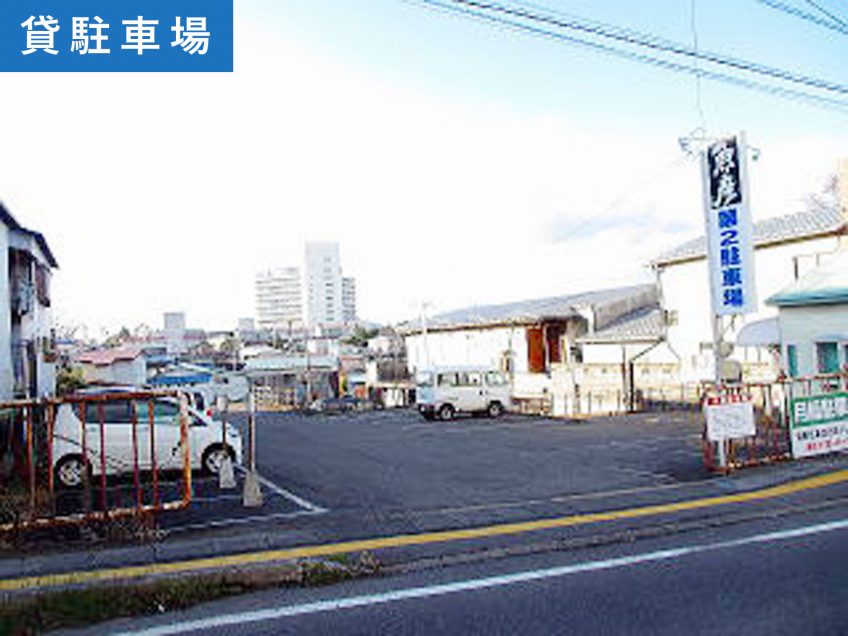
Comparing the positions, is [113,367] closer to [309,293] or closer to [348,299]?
[309,293]

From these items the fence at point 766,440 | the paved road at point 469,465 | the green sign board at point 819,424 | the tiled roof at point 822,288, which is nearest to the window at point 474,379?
the paved road at point 469,465

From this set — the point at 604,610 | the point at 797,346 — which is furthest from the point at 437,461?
the point at 797,346

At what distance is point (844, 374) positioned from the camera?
1238 centimetres

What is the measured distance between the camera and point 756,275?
78.7 ft

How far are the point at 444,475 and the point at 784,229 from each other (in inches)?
717

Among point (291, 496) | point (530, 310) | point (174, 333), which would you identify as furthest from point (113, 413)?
point (174, 333)

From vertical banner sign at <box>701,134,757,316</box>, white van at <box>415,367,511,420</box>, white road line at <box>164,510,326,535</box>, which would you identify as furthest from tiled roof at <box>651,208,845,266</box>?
white road line at <box>164,510,326,535</box>

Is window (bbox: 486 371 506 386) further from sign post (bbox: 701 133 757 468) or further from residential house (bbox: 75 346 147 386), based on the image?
residential house (bbox: 75 346 147 386)

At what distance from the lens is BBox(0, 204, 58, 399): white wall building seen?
18.1 m

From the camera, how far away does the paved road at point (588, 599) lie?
513 cm

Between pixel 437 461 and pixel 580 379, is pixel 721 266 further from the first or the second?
pixel 580 379

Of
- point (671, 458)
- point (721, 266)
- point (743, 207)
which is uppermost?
point (743, 207)

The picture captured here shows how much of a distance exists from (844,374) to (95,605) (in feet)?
41.9

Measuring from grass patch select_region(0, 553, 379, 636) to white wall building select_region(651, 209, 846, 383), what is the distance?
63.9 feet
